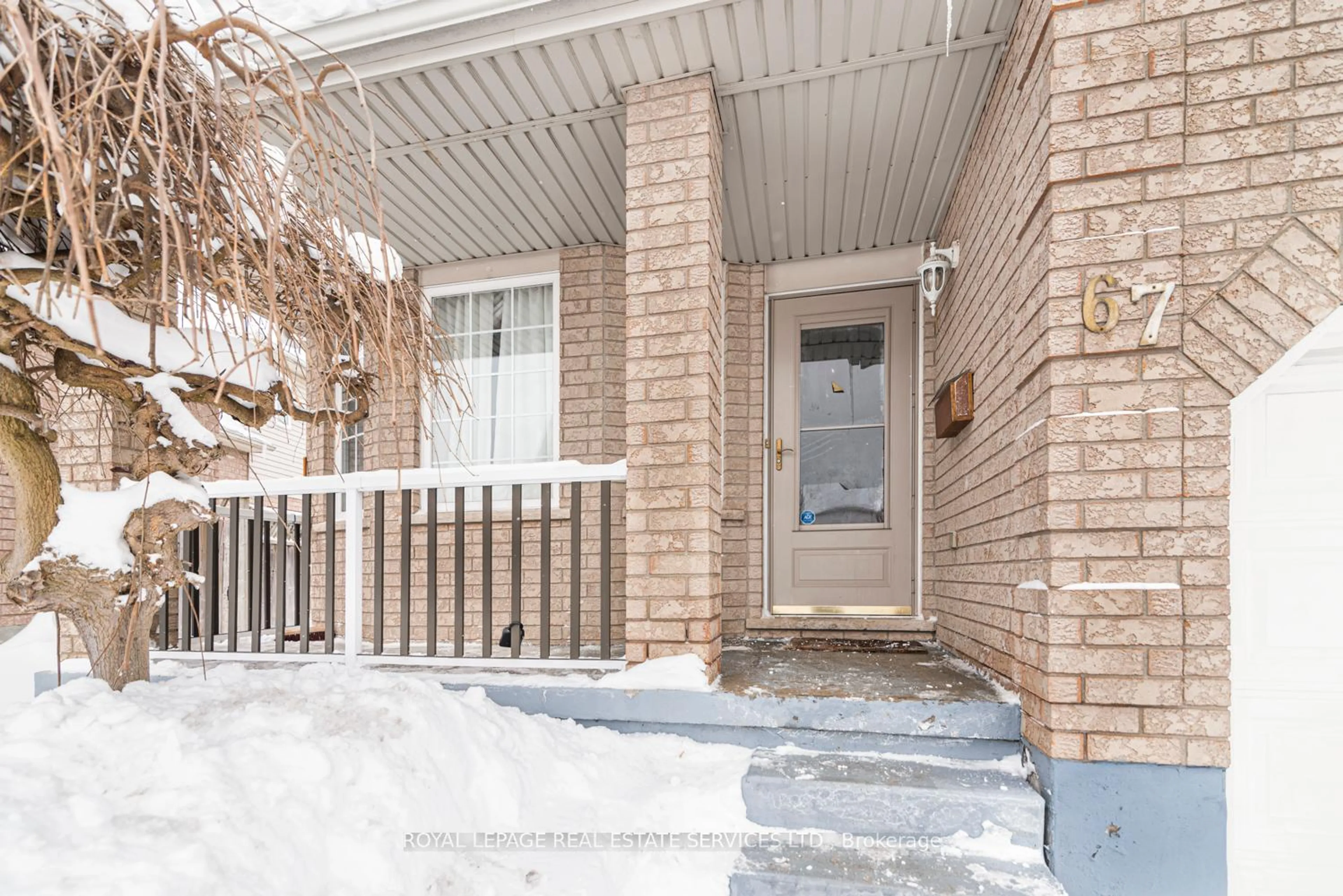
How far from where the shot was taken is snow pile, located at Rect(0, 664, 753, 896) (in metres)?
1.19

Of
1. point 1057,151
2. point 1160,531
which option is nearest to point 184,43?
point 1057,151

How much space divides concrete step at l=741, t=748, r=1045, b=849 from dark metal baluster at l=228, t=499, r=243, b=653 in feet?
8.47

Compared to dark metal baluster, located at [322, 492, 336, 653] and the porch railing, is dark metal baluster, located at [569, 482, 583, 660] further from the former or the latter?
dark metal baluster, located at [322, 492, 336, 653]

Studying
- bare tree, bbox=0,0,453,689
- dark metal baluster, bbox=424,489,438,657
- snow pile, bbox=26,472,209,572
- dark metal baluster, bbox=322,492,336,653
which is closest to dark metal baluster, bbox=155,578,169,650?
dark metal baluster, bbox=322,492,336,653

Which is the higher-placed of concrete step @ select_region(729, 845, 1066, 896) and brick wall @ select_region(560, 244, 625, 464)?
brick wall @ select_region(560, 244, 625, 464)

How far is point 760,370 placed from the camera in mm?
4000

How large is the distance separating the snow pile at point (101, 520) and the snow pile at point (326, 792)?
1.10 ft

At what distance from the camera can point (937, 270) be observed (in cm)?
340

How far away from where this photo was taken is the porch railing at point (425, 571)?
273cm

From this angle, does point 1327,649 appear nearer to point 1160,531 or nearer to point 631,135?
point 1160,531

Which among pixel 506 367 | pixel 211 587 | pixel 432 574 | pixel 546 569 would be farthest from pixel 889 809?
pixel 506 367

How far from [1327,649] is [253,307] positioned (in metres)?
3.02

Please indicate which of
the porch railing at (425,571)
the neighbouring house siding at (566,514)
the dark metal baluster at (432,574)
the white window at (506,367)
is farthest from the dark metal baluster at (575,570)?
the white window at (506,367)

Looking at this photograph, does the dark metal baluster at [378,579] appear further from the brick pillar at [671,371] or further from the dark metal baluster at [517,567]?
the brick pillar at [671,371]
